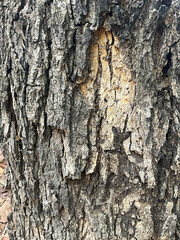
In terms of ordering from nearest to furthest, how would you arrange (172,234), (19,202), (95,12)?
(95,12), (172,234), (19,202)

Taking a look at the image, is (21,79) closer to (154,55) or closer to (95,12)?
(95,12)

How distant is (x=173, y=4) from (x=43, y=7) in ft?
2.27

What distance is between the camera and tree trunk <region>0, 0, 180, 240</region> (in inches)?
46.3

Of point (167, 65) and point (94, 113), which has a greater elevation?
point (167, 65)

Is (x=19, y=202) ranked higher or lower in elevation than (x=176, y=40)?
lower

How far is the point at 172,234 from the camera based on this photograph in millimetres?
1282

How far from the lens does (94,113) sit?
1.25 metres

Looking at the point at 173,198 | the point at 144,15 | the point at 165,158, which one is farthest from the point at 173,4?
the point at 173,198

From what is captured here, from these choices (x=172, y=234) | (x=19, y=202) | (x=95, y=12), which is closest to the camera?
(x=95, y=12)

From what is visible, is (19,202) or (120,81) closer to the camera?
(120,81)

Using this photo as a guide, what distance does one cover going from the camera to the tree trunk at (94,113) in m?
1.18

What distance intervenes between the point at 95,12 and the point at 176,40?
1.52ft

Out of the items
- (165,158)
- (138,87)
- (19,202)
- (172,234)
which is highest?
(138,87)

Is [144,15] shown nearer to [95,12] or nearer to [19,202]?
[95,12]
